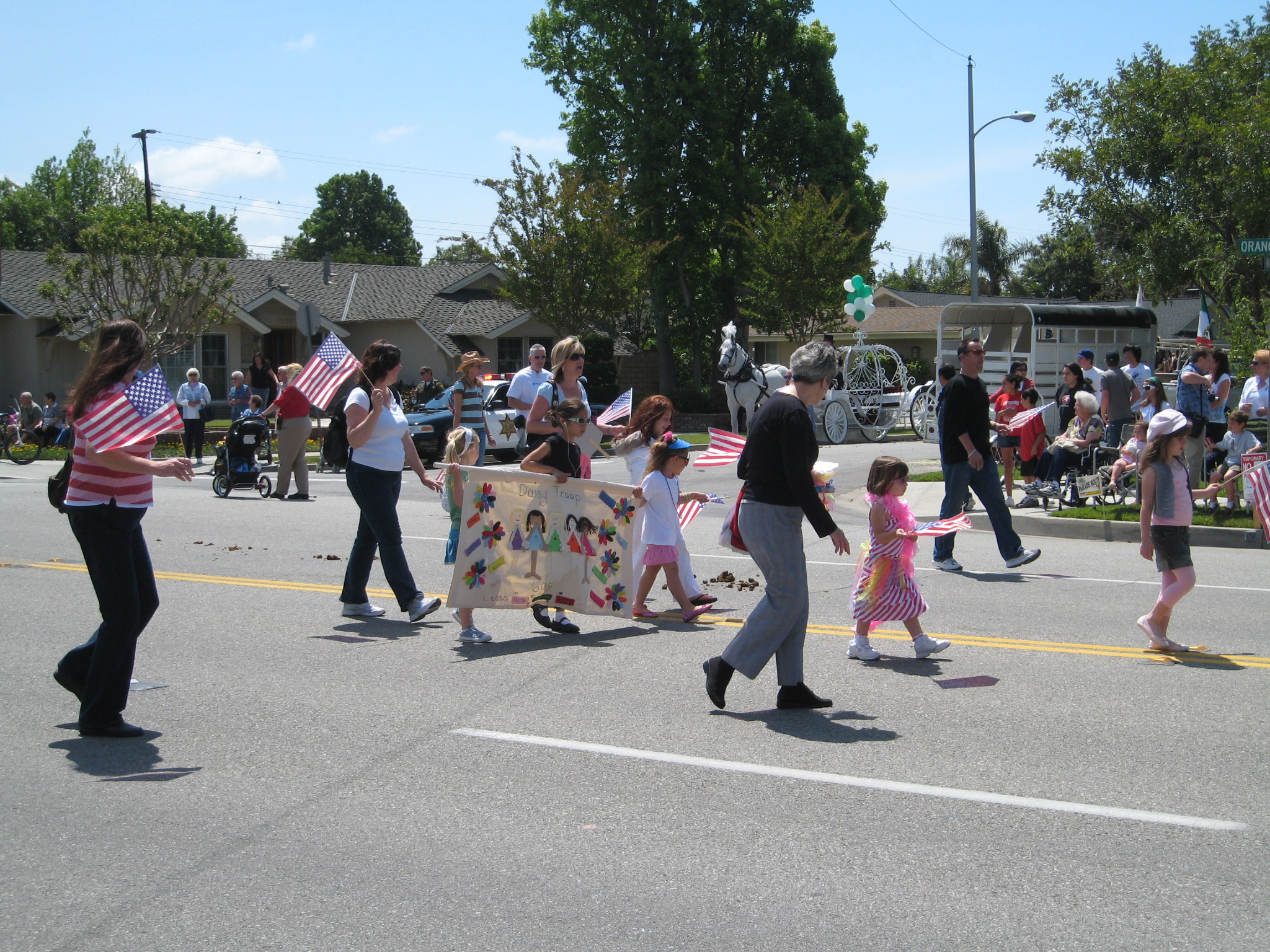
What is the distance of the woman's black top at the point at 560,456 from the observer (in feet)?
27.3

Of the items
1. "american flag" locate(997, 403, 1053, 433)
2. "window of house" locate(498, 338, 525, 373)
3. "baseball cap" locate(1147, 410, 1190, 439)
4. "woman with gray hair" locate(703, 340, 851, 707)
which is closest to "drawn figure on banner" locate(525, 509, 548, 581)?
"woman with gray hair" locate(703, 340, 851, 707)

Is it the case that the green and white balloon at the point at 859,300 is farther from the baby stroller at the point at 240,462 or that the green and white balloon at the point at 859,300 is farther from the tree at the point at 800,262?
the baby stroller at the point at 240,462

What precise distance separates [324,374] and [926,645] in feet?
19.7

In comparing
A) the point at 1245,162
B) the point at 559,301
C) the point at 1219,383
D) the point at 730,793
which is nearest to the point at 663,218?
the point at 559,301

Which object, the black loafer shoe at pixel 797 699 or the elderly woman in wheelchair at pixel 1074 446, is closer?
the black loafer shoe at pixel 797 699

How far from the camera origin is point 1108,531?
13.3 metres

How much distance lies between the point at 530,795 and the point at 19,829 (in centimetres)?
199

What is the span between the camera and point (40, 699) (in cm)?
648

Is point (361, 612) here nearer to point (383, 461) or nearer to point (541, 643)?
point (383, 461)

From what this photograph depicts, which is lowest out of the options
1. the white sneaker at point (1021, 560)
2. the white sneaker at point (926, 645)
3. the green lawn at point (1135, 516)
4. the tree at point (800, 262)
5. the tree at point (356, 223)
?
the white sneaker at point (926, 645)

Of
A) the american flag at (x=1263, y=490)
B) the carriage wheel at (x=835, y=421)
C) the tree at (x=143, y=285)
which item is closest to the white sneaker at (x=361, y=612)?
the american flag at (x=1263, y=490)

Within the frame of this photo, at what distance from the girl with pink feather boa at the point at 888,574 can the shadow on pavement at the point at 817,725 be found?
47.2 inches

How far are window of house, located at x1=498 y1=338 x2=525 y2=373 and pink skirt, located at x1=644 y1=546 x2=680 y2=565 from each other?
108 ft

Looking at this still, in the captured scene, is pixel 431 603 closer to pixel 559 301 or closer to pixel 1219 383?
pixel 1219 383
